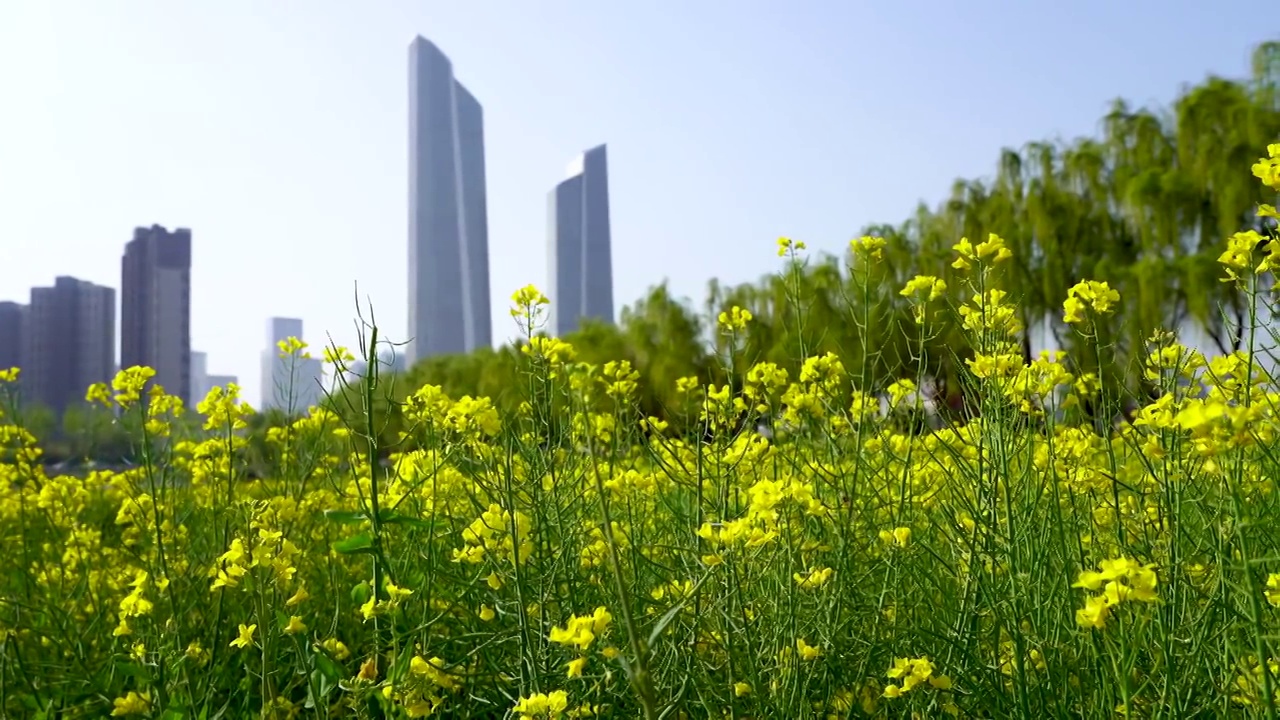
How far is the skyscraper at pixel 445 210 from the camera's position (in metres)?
85.8

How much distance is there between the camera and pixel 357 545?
4.44 feet

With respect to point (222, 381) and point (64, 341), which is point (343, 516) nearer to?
point (222, 381)

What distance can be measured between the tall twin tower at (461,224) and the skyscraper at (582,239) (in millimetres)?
103

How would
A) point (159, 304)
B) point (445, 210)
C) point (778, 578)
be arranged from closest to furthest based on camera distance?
1. point (778, 578)
2. point (159, 304)
3. point (445, 210)

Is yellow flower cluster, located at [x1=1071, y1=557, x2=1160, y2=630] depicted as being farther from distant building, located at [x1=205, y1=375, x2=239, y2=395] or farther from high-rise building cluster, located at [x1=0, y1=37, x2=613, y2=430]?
high-rise building cluster, located at [x1=0, y1=37, x2=613, y2=430]

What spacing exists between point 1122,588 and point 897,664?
1.57ft

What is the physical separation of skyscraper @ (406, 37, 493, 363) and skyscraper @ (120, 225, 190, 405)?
1987 centimetres

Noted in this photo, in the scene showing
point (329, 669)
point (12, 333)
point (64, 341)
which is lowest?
point (329, 669)

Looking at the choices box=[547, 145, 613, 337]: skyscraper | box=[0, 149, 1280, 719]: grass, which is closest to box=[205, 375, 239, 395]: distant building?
box=[0, 149, 1280, 719]: grass

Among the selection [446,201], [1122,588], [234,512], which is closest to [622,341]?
[234,512]

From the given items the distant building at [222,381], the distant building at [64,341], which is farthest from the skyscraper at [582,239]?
the distant building at [222,381]

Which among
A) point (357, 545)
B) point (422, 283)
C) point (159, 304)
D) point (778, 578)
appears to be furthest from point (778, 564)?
point (422, 283)

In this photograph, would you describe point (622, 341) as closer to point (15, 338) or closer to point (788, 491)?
point (788, 491)

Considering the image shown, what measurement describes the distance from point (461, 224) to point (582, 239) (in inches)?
661
